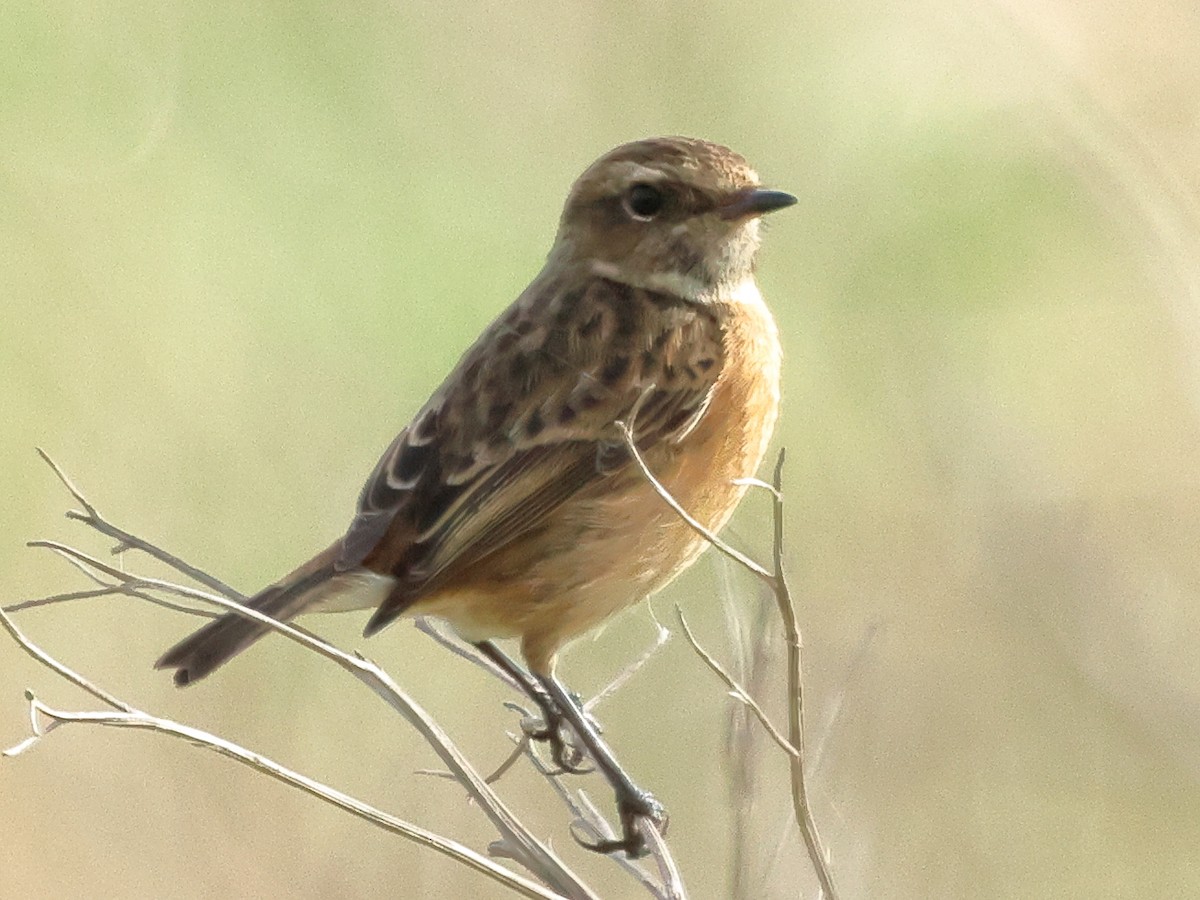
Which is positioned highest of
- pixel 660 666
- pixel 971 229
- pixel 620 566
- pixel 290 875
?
pixel 971 229

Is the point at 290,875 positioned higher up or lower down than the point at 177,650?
lower down

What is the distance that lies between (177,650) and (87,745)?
137 cm

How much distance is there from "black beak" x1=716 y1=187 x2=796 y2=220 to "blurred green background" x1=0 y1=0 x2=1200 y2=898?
0.81 meters

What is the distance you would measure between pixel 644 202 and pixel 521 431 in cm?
81

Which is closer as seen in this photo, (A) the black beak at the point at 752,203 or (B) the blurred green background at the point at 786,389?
(A) the black beak at the point at 752,203

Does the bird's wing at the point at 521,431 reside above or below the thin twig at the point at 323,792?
above

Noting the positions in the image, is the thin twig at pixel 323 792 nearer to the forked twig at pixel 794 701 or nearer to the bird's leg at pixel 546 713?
the forked twig at pixel 794 701

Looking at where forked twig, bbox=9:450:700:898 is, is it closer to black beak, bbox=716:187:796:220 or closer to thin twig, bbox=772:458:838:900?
thin twig, bbox=772:458:838:900

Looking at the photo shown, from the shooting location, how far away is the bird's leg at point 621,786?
4.10 meters

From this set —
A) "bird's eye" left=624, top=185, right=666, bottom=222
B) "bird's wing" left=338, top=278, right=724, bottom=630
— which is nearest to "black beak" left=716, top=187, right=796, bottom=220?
"bird's eye" left=624, top=185, right=666, bottom=222

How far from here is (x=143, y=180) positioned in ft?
23.6

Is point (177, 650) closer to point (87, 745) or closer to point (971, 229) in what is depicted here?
point (87, 745)

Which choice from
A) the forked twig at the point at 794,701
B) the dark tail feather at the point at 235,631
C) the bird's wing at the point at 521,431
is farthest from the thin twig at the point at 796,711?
the dark tail feather at the point at 235,631

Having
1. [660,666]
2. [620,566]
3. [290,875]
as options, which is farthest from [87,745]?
[620,566]
